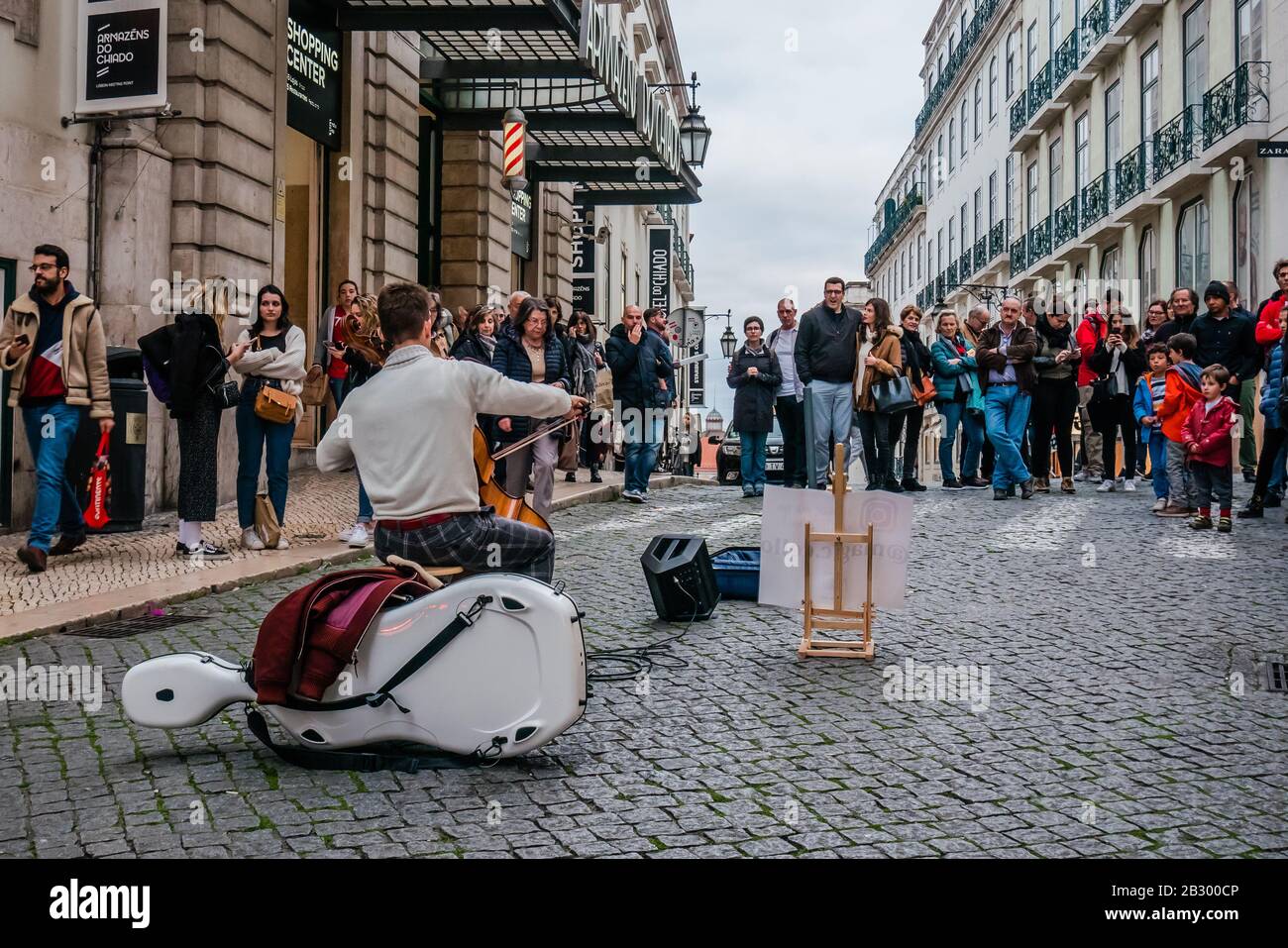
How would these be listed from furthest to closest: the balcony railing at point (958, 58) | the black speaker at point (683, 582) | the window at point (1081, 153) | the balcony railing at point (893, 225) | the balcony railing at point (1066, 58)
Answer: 1. the balcony railing at point (893, 225)
2. the balcony railing at point (958, 58)
3. the window at point (1081, 153)
4. the balcony railing at point (1066, 58)
5. the black speaker at point (683, 582)

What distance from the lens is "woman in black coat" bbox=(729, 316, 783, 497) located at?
1502 cm

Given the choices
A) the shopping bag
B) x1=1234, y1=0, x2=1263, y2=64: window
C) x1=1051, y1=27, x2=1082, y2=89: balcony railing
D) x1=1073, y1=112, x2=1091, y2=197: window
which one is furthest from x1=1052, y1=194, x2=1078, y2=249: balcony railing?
the shopping bag

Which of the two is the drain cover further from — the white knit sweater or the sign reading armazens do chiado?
the sign reading armazens do chiado

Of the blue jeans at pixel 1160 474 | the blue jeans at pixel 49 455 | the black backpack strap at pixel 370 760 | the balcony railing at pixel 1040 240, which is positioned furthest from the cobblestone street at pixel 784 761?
the balcony railing at pixel 1040 240

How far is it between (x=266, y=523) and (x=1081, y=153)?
29.1 m

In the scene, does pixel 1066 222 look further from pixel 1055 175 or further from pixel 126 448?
pixel 126 448

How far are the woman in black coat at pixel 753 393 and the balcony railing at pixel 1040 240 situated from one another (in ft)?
75.8

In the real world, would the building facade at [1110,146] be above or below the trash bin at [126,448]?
above

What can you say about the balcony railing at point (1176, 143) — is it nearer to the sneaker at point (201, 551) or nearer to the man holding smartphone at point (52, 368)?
the sneaker at point (201, 551)

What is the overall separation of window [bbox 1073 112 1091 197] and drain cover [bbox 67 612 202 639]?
2984 centimetres

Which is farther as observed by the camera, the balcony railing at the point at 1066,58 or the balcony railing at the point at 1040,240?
the balcony railing at the point at 1040,240

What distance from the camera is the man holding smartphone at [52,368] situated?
347 inches

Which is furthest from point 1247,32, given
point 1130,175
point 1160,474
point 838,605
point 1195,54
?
point 838,605

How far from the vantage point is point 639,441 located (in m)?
14.5
